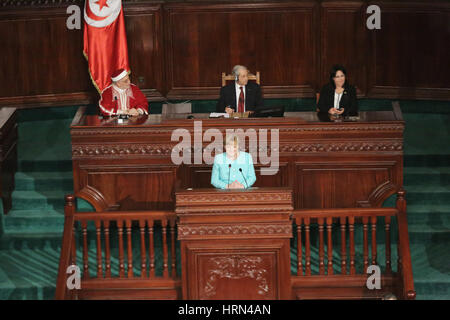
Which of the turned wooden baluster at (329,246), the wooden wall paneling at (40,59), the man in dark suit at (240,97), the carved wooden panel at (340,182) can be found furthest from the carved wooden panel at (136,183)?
the wooden wall paneling at (40,59)

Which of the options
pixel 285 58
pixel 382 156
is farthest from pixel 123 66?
pixel 382 156

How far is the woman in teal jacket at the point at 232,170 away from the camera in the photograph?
7867 mm

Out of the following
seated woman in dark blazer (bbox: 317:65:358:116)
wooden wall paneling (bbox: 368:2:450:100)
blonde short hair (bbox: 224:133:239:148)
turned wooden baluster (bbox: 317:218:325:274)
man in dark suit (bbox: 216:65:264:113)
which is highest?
wooden wall paneling (bbox: 368:2:450:100)

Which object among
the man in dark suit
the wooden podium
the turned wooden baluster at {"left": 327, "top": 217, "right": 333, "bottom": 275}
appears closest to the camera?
the wooden podium

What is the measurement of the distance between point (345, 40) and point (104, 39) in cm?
293

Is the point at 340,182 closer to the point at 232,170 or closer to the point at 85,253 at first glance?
the point at 232,170

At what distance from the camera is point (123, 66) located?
36.0ft

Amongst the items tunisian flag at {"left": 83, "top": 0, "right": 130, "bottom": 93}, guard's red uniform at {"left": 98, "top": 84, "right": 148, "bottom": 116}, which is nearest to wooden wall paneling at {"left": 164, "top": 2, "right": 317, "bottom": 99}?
tunisian flag at {"left": 83, "top": 0, "right": 130, "bottom": 93}

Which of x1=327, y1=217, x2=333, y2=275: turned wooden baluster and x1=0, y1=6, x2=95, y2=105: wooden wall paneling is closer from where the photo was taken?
x1=327, y1=217, x2=333, y2=275: turned wooden baluster

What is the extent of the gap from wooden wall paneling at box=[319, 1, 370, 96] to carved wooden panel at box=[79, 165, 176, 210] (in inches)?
145

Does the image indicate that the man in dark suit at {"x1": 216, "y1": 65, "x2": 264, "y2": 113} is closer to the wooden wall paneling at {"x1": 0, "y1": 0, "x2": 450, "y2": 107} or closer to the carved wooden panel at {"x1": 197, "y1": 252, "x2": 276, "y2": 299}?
the wooden wall paneling at {"x1": 0, "y1": 0, "x2": 450, "y2": 107}

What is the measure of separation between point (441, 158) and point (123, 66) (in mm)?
3849

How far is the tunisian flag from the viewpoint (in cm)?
1082

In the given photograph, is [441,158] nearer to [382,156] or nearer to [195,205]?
[382,156]
